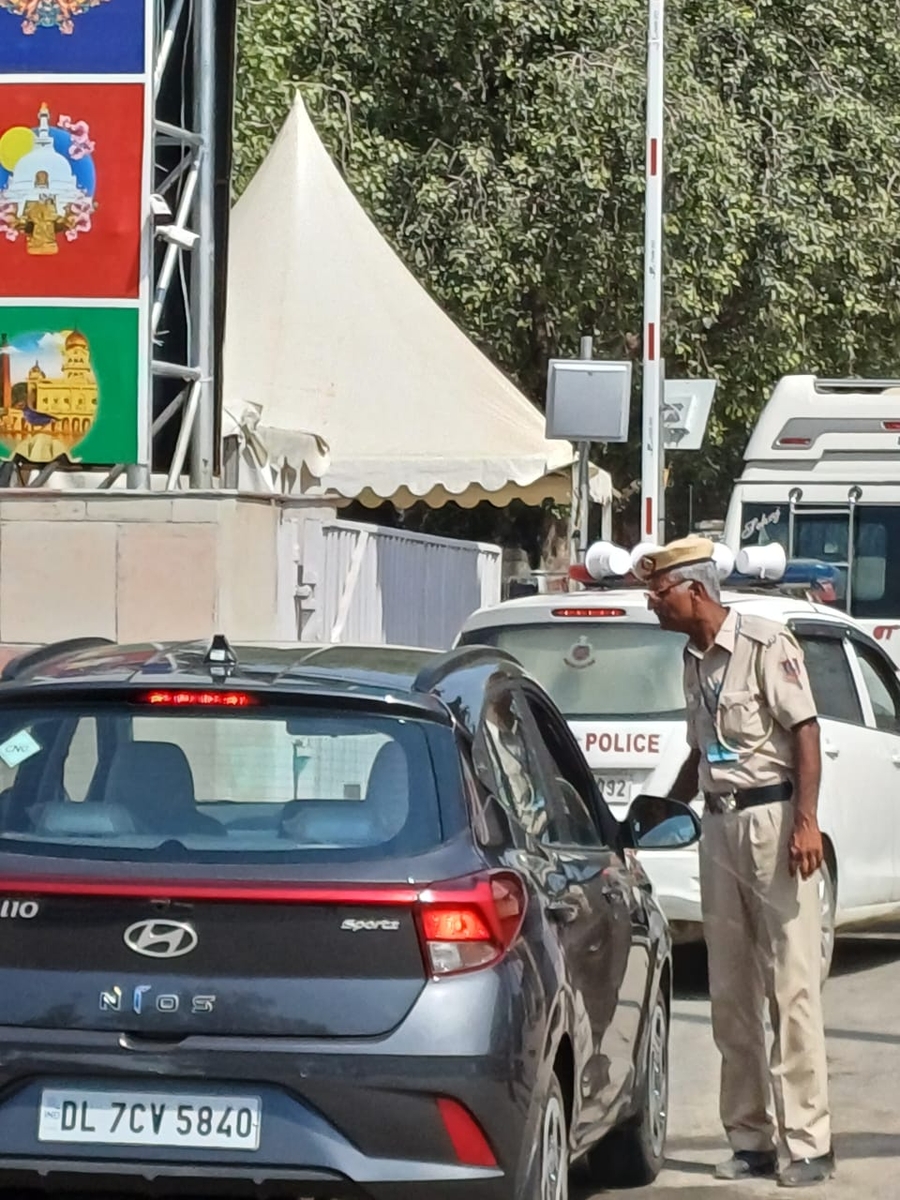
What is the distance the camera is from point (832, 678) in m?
10.9

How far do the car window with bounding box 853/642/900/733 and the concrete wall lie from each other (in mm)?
2984

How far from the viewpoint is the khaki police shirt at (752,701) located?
676 cm

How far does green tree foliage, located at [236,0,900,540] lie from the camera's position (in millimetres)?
25406

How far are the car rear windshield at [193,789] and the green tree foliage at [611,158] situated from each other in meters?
20.4

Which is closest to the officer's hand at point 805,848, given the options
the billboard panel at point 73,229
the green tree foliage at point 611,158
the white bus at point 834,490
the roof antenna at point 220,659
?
the roof antenna at point 220,659

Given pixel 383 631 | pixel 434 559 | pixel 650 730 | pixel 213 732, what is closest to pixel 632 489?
pixel 434 559

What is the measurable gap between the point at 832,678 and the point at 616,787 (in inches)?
62.6

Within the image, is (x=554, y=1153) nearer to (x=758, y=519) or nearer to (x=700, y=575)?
(x=700, y=575)

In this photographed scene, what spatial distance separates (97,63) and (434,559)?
6.37m

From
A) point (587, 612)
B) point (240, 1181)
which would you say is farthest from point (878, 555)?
point (240, 1181)

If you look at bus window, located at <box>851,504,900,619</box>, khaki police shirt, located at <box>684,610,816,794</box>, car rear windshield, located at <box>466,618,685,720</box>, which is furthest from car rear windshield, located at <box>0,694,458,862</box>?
bus window, located at <box>851,504,900,619</box>

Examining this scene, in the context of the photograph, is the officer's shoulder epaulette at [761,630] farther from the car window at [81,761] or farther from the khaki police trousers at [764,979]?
the car window at [81,761]

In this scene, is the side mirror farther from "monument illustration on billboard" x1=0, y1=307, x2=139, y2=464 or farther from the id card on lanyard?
"monument illustration on billboard" x1=0, y1=307, x2=139, y2=464

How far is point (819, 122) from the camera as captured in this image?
26.9m
